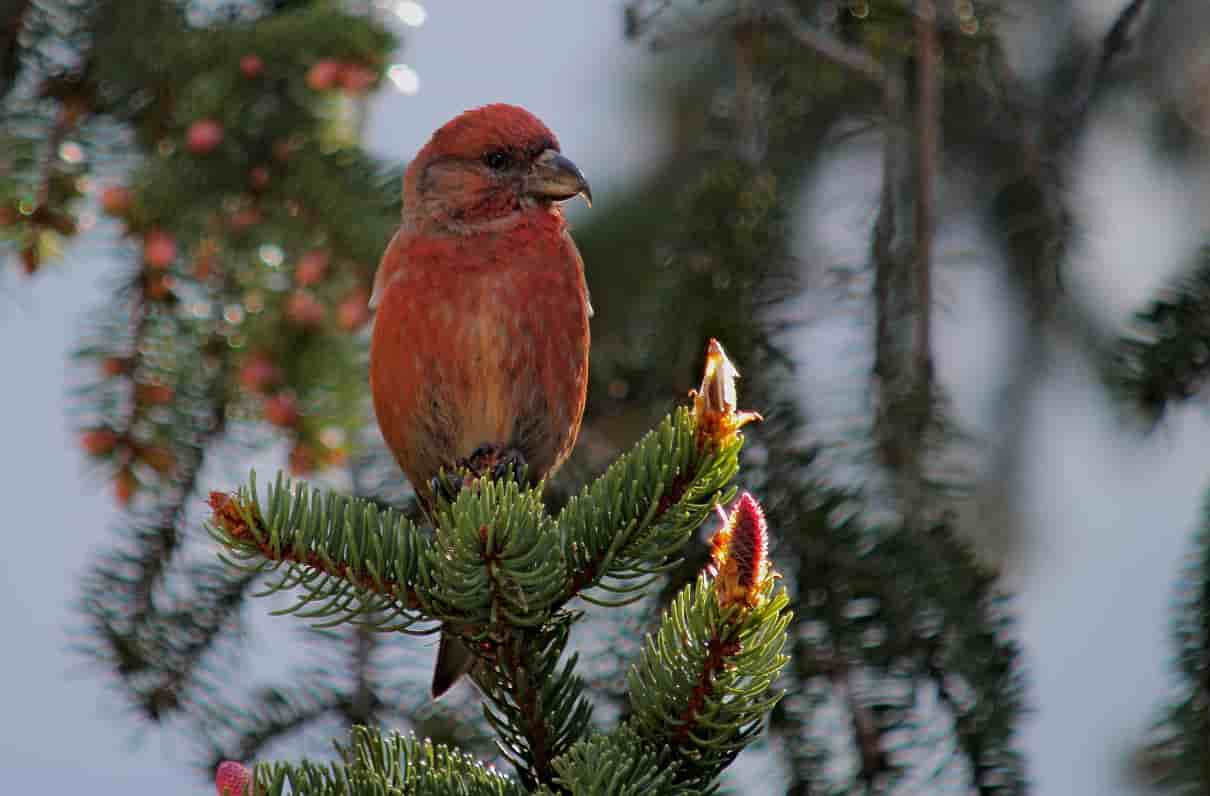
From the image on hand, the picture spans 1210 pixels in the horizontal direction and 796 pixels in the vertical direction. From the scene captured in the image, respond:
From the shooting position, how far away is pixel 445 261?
2719 millimetres

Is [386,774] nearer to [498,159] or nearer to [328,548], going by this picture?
[328,548]

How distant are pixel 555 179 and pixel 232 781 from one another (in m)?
1.57

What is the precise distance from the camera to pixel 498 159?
283 cm

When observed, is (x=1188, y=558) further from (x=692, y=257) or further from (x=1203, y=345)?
(x=692, y=257)

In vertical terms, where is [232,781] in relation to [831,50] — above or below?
below

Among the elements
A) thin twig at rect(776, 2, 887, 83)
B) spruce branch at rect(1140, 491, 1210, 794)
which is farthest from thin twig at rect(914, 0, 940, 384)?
spruce branch at rect(1140, 491, 1210, 794)

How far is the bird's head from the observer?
9.20 feet

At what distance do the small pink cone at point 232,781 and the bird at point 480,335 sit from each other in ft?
3.67

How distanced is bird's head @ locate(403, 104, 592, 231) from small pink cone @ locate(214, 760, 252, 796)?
150 cm

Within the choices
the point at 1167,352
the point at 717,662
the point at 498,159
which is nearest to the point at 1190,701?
the point at 1167,352

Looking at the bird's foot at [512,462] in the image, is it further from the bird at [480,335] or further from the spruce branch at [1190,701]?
the spruce branch at [1190,701]

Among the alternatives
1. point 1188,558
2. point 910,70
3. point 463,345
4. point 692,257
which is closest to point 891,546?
point 1188,558

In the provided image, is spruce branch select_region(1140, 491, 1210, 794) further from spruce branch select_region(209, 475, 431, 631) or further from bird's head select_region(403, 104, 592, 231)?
bird's head select_region(403, 104, 592, 231)

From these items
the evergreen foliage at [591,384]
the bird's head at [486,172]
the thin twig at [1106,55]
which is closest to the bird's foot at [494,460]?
the evergreen foliage at [591,384]
